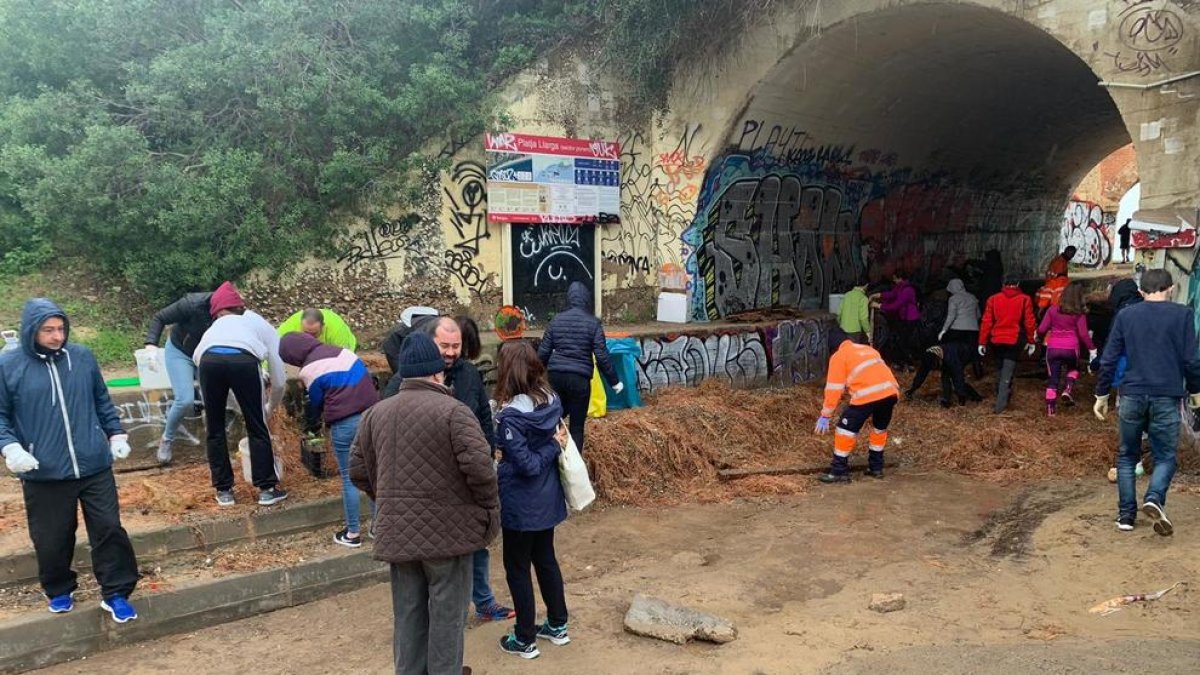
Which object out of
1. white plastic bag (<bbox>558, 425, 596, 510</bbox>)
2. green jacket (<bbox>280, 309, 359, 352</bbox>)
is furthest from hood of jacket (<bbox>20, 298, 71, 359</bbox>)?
white plastic bag (<bbox>558, 425, 596, 510</bbox>)

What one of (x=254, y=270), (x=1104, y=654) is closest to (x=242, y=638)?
(x=1104, y=654)

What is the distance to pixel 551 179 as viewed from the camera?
1137 cm

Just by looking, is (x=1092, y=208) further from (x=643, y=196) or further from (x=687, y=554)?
(x=687, y=554)

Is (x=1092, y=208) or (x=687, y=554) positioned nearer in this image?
(x=687, y=554)

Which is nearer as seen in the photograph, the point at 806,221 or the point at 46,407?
the point at 46,407

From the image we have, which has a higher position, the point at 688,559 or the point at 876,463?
the point at 876,463

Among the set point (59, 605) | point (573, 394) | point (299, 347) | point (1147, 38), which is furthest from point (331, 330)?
point (1147, 38)

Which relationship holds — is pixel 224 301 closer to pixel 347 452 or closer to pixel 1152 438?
pixel 347 452

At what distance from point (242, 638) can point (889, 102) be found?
12019mm

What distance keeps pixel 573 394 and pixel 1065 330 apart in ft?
21.8

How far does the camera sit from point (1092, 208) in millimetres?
27406

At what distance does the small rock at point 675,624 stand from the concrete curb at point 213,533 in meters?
2.79

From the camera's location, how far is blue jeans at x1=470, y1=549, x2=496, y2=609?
4676 mm

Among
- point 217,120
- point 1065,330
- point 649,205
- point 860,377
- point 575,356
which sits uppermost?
point 217,120
